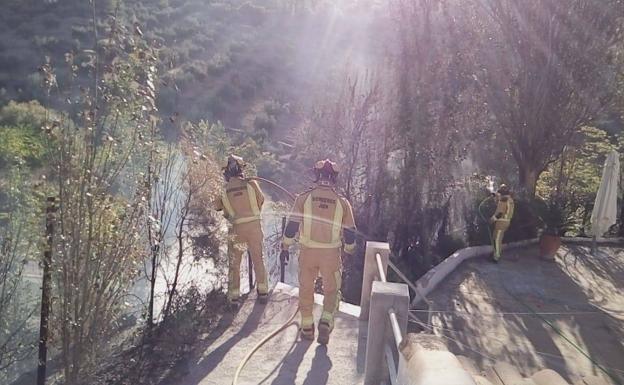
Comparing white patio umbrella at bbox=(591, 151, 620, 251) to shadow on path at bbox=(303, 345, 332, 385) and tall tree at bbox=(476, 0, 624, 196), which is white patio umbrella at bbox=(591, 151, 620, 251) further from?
shadow on path at bbox=(303, 345, 332, 385)

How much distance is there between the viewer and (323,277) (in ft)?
17.4

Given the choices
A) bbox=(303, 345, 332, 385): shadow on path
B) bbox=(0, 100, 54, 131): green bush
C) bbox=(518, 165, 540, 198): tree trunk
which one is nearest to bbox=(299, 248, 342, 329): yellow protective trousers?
bbox=(303, 345, 332, 385): shadow on path

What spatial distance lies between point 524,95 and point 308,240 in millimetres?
10569

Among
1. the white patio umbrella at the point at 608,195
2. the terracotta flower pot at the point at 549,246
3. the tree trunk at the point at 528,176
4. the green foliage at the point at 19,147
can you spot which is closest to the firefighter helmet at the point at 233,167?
the green foliage at the point at 19,147

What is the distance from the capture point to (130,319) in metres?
6.36

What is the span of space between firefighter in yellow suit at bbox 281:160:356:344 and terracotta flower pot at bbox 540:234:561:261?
7.16 metres

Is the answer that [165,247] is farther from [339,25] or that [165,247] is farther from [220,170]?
[339,25]

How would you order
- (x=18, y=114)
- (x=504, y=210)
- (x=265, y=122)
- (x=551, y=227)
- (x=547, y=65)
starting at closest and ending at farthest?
1. (x=18, y=114)
2. (x=504, y=210)
3. (x=551, y=227)
4. (x=547, y=65)
5. (x=265, y=122)

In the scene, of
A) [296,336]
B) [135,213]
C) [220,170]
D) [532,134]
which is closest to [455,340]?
[296,336]

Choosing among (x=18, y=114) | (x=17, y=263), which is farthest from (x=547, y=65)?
(x=17, y=263)

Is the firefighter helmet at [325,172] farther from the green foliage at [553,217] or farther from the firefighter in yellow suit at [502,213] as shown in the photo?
the green foliage at [553,217]

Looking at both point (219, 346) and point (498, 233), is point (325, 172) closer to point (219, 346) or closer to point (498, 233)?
point (219, 346)

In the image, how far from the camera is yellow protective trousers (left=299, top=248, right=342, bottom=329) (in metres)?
5.25

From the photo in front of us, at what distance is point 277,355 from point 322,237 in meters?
1.20
